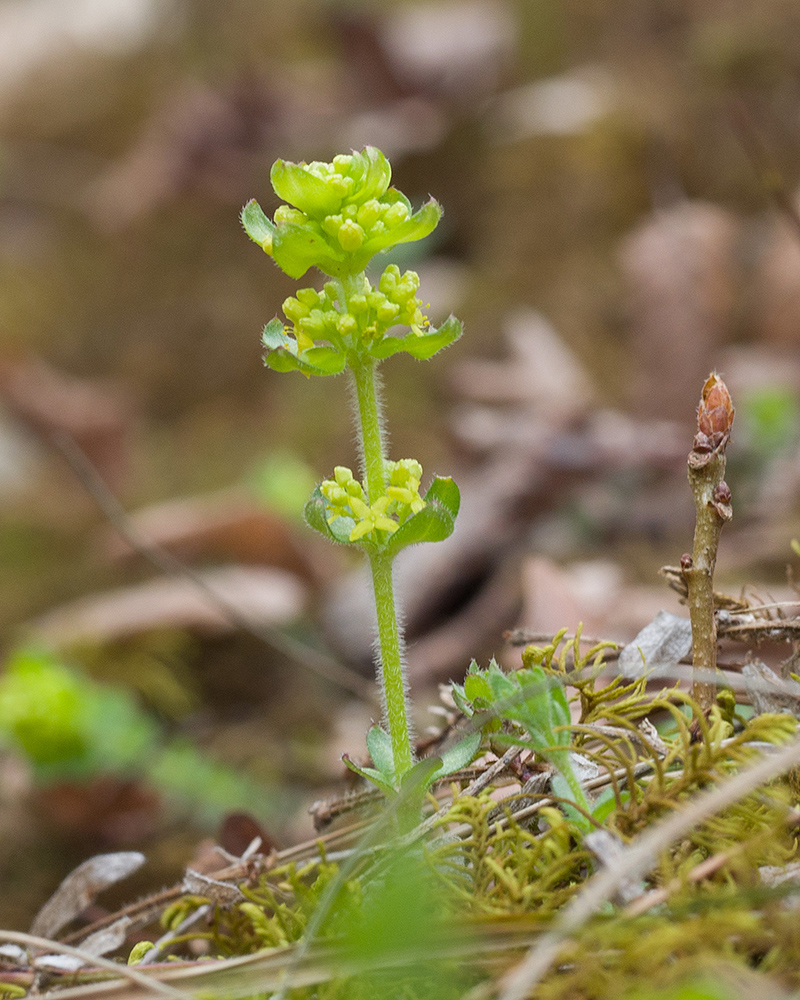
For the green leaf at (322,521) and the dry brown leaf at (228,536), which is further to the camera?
the dry brown leaf at (228,536)

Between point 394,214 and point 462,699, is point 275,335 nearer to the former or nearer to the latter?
point 394,214

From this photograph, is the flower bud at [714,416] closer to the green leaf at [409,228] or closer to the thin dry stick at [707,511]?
the thin dry stick at [707,511]

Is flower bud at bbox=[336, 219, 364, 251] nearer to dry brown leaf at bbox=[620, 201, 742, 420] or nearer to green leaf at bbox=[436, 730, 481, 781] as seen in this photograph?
green leaf at bbox=[436, 730, 481, 781]

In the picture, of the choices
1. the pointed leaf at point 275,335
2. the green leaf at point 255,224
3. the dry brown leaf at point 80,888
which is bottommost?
the dry brown leaf at point 80,888

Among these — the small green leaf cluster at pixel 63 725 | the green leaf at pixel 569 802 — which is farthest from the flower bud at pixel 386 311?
the small green leaf cluster at pixel 63 725

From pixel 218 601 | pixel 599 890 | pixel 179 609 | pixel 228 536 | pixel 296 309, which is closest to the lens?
pixel 599 890

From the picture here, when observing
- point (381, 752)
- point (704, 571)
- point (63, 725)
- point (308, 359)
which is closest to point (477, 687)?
point (381, 752)

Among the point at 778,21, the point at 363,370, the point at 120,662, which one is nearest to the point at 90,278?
the point at 120,662

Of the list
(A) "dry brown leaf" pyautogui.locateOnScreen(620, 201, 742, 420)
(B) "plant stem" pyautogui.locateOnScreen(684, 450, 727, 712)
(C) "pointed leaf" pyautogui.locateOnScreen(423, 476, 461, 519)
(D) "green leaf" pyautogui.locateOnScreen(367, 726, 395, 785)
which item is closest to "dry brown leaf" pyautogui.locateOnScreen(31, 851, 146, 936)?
(D) "green leaf" pyautogui.locateOnScreen(367, 726, 395, 785)
